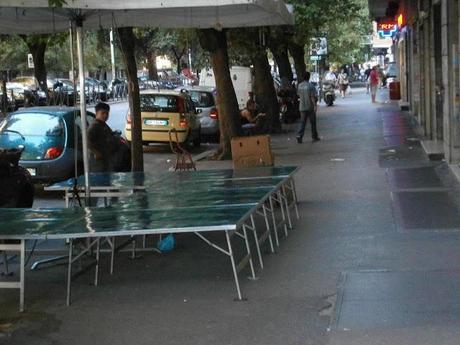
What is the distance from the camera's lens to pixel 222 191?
9.30 metres

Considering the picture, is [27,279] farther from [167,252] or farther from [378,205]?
[378,205]

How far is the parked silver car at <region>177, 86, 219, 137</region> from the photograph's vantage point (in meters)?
25.2

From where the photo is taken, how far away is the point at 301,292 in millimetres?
7316

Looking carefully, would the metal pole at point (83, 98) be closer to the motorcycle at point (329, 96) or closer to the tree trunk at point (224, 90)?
the tree trunk at point (224, 90)

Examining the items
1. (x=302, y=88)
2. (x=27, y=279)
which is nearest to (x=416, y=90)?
(x=302, y=88)

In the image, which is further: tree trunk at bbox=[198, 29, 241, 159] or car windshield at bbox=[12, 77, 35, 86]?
car windshield at bbox=[12, 77, 35, 86]

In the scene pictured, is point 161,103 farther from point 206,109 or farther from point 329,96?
point 329,96

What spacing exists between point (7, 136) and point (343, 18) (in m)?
15.2

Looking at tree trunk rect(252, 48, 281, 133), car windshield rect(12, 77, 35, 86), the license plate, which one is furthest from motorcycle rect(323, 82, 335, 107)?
the license plate

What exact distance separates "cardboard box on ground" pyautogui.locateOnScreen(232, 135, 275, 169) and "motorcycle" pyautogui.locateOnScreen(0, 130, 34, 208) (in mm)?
3332

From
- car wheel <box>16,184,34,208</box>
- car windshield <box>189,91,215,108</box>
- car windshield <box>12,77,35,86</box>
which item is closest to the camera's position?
car wheel <box>16,184,34,208</box>

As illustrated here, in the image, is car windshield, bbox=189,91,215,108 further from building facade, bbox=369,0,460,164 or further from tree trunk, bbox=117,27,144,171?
tree trunk, bbox=117,27,144,171

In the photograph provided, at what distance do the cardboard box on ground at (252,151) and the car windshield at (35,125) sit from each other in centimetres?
371

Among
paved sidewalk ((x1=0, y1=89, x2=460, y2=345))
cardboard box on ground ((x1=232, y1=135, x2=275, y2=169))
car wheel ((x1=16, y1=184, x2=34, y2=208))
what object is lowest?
paved sidewalk ((x1=0, y1=89, x2=460, y2=345))
